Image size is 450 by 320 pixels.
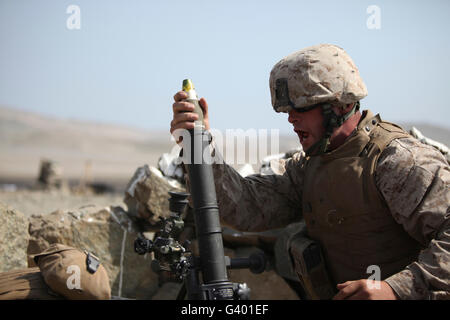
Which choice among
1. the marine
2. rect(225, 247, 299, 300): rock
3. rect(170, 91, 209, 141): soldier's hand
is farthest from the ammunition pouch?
rect(225, 247, 299, 300): rock

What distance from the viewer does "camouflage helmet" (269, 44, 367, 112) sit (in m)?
3.19

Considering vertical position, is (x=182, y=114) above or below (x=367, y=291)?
above

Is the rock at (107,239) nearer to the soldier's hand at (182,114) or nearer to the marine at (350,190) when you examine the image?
the marine at (350,190)

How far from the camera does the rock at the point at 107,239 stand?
4.62 m

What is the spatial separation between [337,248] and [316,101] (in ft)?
3.15

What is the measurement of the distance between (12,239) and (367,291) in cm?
282

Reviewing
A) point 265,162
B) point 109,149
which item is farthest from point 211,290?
point 109,149

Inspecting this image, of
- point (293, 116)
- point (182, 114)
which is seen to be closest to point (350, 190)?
point (293, 116)

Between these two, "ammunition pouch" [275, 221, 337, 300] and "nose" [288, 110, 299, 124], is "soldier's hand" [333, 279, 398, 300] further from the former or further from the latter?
"nose" [288, 110, 299, 124]

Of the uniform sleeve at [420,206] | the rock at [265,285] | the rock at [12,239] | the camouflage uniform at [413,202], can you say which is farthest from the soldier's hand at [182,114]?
the rock at [265,285]

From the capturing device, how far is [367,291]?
106 inches

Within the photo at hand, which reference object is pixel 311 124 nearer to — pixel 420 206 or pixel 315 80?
pixel 315 80

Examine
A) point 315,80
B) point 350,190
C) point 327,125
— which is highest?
point 315,80
